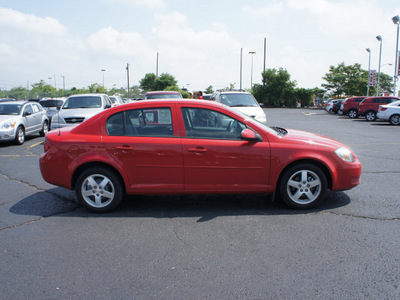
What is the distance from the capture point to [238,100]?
1480cm

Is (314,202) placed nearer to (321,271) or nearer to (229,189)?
(229,189)

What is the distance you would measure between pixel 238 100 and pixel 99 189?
10453 mm

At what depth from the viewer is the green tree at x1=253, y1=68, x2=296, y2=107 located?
2089 inches

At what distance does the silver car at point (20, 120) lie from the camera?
12115 millimetres

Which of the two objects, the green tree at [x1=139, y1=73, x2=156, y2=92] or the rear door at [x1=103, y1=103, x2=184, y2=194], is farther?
the green tree at [x1=139, y1=73, x2=156, y2=92]

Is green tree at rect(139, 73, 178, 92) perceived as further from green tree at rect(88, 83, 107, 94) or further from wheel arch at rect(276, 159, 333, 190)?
wheel arch at rect(276, 159, 333, 190)

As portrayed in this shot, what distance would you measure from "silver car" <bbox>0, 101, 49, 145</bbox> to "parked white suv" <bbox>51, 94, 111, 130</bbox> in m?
1.18

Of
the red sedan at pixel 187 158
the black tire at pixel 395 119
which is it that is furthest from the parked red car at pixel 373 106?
the red sedan at pixel 187 158

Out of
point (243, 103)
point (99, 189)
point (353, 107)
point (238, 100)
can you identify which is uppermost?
point (238, 100)

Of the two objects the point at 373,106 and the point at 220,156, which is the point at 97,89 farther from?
the point at 220,156

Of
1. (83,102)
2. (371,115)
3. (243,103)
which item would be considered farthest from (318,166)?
(371,115)

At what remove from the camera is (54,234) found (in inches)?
174

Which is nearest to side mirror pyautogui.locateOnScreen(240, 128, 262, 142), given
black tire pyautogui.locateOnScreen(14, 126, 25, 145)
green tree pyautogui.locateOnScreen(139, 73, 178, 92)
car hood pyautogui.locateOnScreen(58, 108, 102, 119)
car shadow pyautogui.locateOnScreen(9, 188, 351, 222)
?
car shadow pyautogui.locateOnScreen(9, 188, 351, 222)

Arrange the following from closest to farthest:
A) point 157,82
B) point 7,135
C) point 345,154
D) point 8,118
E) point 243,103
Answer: point 345,154 → point 7,135 → point 8,118 → point 243,103 → point 157,82
